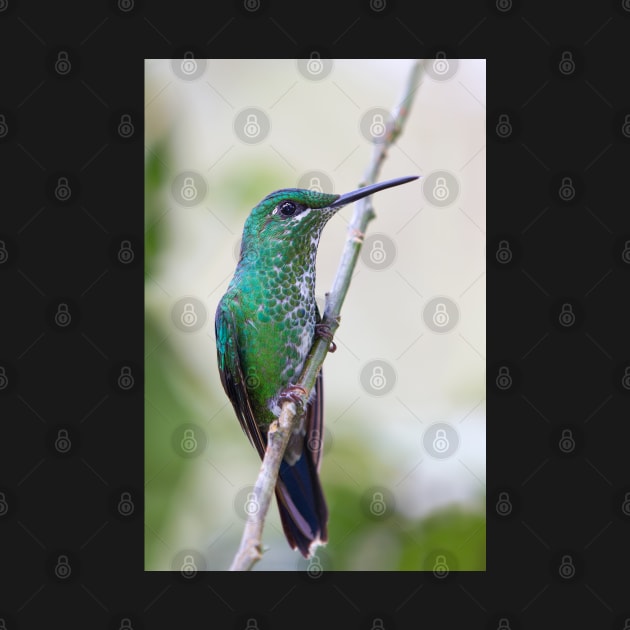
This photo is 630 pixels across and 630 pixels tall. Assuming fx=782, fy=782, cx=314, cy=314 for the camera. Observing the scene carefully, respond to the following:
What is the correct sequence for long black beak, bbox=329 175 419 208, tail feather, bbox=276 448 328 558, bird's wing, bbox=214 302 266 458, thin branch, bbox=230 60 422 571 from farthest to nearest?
1. tail feather, bbox=276 448 328 558
2. bird's wing, bbox=214 302 266 458
3. long black beak, bbox=329 175 419 208
4. thin branch, bbox=230 60 422 571

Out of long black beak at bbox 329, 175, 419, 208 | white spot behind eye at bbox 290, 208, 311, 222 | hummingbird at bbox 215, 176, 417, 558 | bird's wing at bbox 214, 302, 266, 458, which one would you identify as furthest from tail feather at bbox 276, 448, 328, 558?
long black beak at bbox 329, 175, 419, 208

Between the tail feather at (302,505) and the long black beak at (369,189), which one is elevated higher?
the long black beak at (369,189)

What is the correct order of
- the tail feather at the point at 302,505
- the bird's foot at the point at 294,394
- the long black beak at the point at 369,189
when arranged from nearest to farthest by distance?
A: the long black beak at the point at 369,189 < the bird's foot at the point at 294,394 < the tail feather at the point at 302,505

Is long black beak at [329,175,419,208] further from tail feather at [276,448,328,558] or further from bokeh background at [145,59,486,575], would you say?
tail feather at [276,448,328,558]

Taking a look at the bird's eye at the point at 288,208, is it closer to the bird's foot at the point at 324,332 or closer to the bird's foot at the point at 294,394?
the bird's foot at the point at 324,332

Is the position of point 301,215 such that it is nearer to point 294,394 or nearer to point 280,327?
point 280,327

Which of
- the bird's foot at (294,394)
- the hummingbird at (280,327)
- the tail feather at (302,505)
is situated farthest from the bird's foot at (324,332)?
the tail feather at (302,505)

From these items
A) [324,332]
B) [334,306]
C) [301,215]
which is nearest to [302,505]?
[324,332]

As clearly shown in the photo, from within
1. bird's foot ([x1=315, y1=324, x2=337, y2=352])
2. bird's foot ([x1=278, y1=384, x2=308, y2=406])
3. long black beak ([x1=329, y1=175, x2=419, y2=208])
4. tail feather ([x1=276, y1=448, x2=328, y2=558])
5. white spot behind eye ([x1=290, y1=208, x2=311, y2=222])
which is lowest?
tail feather ([x1=276, y1=448, x2=328, y2=558])
